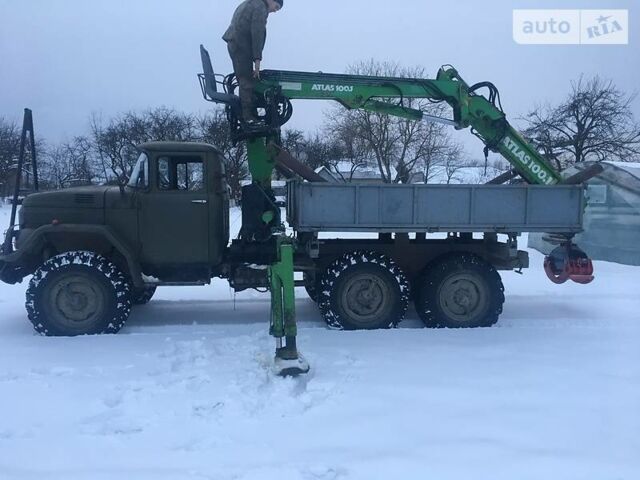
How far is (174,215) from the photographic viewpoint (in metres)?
7.84

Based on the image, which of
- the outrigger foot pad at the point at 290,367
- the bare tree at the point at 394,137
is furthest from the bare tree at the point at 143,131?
the outrigger foot pad at the point at 290,367

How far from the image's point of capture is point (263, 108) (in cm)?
832

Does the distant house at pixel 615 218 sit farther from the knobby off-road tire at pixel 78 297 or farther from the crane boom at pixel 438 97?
the knobby off-road tire at pixel 78 297

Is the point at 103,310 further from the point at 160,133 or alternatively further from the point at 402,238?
the point at 160,133

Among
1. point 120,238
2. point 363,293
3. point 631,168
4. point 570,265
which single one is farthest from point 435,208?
point 631,168

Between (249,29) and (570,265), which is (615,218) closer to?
(570,265)

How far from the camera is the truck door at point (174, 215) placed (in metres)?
7.81

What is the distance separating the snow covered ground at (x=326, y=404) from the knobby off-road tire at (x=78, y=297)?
0.27 m

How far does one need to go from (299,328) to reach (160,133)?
28690mm

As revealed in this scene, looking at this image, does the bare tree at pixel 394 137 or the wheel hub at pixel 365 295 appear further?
the bare tree at pixel 394 137

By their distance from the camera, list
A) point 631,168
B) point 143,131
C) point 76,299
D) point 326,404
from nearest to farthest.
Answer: point 326,404, point 76,299, point 631,168, point 143,131

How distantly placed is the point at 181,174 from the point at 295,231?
1663 millimetres

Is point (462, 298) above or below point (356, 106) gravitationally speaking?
below

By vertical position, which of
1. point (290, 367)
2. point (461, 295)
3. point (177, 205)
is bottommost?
point (290, 367)
